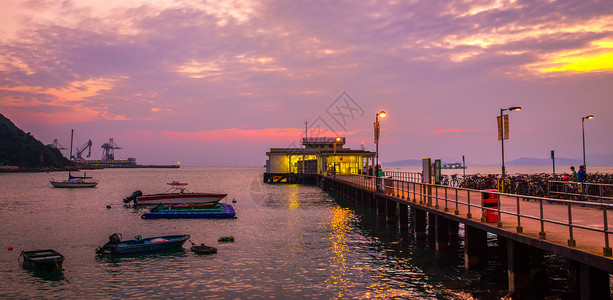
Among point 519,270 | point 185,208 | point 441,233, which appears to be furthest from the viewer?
point 185,208

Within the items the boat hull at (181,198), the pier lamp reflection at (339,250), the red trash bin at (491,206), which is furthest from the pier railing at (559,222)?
the boat hull at (181,198)

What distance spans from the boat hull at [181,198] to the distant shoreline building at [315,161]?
32060 mm

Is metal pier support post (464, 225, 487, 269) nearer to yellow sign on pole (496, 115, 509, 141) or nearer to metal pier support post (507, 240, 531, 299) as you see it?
metal pier support post (507, 240, 531, 299)

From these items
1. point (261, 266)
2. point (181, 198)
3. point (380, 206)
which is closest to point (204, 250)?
point (261, 266)

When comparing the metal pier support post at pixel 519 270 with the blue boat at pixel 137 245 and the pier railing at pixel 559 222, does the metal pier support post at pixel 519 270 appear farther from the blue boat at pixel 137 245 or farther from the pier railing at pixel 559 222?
the blue boat at pixel 137 245

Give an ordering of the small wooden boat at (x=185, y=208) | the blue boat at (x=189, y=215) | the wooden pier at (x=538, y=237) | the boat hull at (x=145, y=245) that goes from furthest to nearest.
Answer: the small wooden boat at (x=185, y=208) → the blue boat at (x=189, y=215) → the boat hull at (x=145, y=245) → the wooden pier at (x=538, y=237)

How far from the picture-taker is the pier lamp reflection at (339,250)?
59.0 ft

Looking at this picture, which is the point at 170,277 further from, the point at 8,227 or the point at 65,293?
the point at 8,227

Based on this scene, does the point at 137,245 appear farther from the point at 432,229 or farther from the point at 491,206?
the point at 491,206

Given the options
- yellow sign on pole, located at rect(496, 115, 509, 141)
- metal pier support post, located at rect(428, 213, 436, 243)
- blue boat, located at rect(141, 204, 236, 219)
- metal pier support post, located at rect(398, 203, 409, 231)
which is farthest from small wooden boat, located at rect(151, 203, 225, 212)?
yellow sign on pole, located at rect(496, 115, 509, 141)

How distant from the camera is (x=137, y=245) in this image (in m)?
23.8

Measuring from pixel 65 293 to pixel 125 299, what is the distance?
9.96 ft

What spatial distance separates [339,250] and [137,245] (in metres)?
11.5

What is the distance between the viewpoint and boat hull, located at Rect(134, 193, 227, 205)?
4991 centimetres
